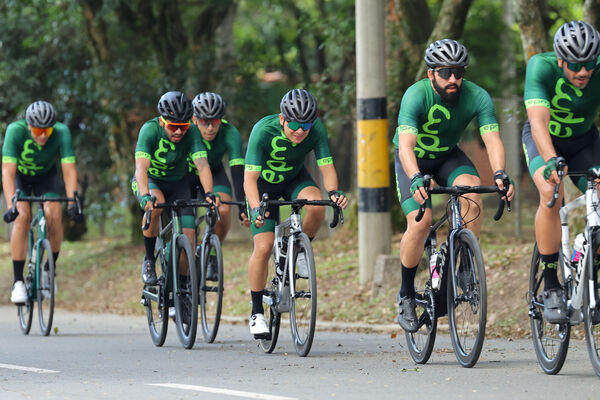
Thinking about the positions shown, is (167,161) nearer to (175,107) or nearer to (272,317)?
(175,107)

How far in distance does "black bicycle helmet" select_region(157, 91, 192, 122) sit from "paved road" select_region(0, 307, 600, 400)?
2.08 meters

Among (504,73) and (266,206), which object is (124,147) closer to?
(266,206)

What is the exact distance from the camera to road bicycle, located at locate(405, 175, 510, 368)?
25.2ft

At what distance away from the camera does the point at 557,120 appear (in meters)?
7.75

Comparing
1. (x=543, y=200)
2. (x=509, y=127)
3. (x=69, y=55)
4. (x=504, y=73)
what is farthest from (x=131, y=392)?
(x=504, y=73)

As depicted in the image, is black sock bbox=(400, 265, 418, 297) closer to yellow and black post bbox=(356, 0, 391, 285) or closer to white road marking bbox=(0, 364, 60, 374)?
white road marking bbox=(0, 364, 60, 374)

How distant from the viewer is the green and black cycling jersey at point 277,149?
9.45 m

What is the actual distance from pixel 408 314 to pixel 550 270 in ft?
4.28

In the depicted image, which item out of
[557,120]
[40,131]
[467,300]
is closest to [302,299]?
[467,300]

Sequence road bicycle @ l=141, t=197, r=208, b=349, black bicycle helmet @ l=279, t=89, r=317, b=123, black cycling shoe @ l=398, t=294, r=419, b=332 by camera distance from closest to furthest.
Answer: black cycling shoe @ l=398, t=294, r=419, b=332 < black bicycle helmet @ l=279, t=89, r=317, b=123 < road bicycle @ l=141, t=197, r=208, b=349

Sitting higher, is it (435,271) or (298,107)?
(298,107)

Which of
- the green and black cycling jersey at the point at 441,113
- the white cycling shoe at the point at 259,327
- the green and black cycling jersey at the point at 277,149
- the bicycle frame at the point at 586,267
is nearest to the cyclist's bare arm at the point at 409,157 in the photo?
the green and black cycling jersey at the point at 441,113

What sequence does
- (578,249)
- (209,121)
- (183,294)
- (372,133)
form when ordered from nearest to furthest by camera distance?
1. (578,249)
2. (183,294)
3. (209,121)
4. (372,133)

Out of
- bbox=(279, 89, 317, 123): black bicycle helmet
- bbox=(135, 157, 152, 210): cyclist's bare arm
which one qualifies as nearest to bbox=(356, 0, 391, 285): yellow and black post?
bbox=(135, 157, 152, 210): cyclist's bare arm
